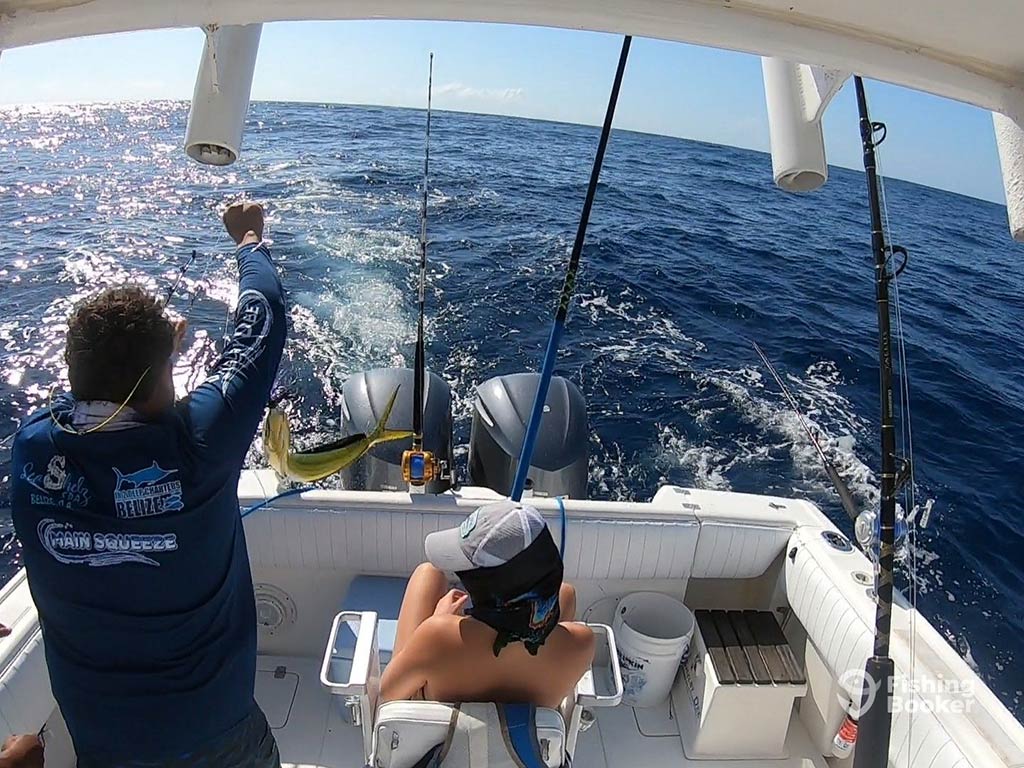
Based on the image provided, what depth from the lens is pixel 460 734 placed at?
1498 mm

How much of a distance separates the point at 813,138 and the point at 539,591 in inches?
45.6

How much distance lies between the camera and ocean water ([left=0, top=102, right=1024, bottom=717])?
5.57 metres

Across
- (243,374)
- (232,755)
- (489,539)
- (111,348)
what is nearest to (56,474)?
(111,348)

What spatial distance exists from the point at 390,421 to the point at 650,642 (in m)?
1.71

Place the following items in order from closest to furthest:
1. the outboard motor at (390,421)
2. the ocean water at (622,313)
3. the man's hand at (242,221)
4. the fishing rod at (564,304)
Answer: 1. the man's hand at (242,221)
2. the fishing rod at (564,304)
3. the outboard motor at (390,421)
4. the ocean water at (622,313)

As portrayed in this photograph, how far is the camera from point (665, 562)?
271 centimetres

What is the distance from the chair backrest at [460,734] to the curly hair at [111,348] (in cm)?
85

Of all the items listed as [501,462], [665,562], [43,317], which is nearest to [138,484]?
[665,562]

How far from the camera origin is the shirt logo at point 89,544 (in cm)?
121

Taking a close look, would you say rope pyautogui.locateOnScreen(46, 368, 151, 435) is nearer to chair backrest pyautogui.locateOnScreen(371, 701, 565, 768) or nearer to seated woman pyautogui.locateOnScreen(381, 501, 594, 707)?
seated woman pyautogui.locateOnScreen(381, 501, 594, 707)

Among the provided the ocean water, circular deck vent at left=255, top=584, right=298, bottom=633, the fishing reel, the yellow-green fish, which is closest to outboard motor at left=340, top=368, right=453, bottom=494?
the yellow-green fish

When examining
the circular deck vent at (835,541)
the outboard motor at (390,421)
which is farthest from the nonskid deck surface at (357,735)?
the outboard motor at (390,421)

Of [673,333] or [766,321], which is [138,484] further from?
[766,321]

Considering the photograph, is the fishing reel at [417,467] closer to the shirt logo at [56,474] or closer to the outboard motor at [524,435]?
the outboard motor at [524,435]
